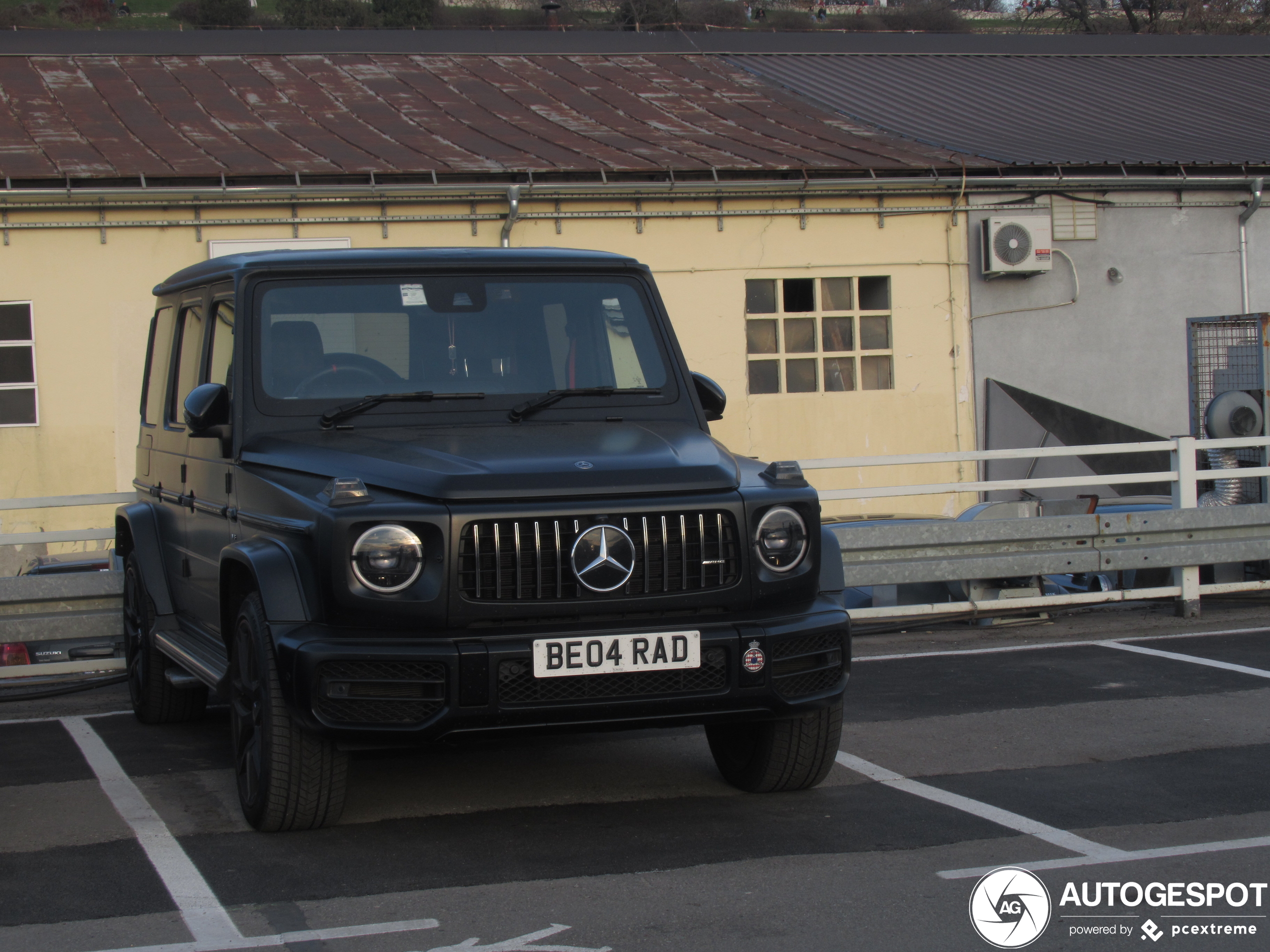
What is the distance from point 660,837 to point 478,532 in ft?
4.31

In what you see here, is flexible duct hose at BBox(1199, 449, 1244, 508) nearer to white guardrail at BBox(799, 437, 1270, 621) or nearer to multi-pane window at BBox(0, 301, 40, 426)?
white guardrail at BBox(799, 437, 1270, 621)

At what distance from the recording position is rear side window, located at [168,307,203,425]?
634 centimetres

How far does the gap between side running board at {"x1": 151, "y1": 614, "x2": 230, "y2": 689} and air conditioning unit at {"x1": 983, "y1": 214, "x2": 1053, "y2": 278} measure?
11946 millimetres

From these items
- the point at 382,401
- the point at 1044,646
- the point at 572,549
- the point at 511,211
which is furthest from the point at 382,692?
the point at 511,211

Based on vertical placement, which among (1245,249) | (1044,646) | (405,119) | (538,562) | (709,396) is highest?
(405,119)

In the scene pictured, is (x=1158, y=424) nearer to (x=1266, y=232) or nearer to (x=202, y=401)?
(x=1266, y=232)

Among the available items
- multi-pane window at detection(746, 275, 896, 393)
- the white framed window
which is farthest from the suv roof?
the white framed window

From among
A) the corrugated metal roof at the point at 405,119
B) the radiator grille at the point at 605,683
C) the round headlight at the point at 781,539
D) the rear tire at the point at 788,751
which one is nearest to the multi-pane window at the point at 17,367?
the corrugated metal roof at the point at 405,119

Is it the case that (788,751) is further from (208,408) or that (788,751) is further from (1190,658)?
(1190,658)

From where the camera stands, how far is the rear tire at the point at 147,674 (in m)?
7.00

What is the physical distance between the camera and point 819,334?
16266 mm

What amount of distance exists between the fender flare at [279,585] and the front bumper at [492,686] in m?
0.06

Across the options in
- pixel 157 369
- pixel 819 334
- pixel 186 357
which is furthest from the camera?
pixel 819 334

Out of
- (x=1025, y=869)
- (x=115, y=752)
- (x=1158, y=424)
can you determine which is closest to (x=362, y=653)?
(x=1025, y=869)
